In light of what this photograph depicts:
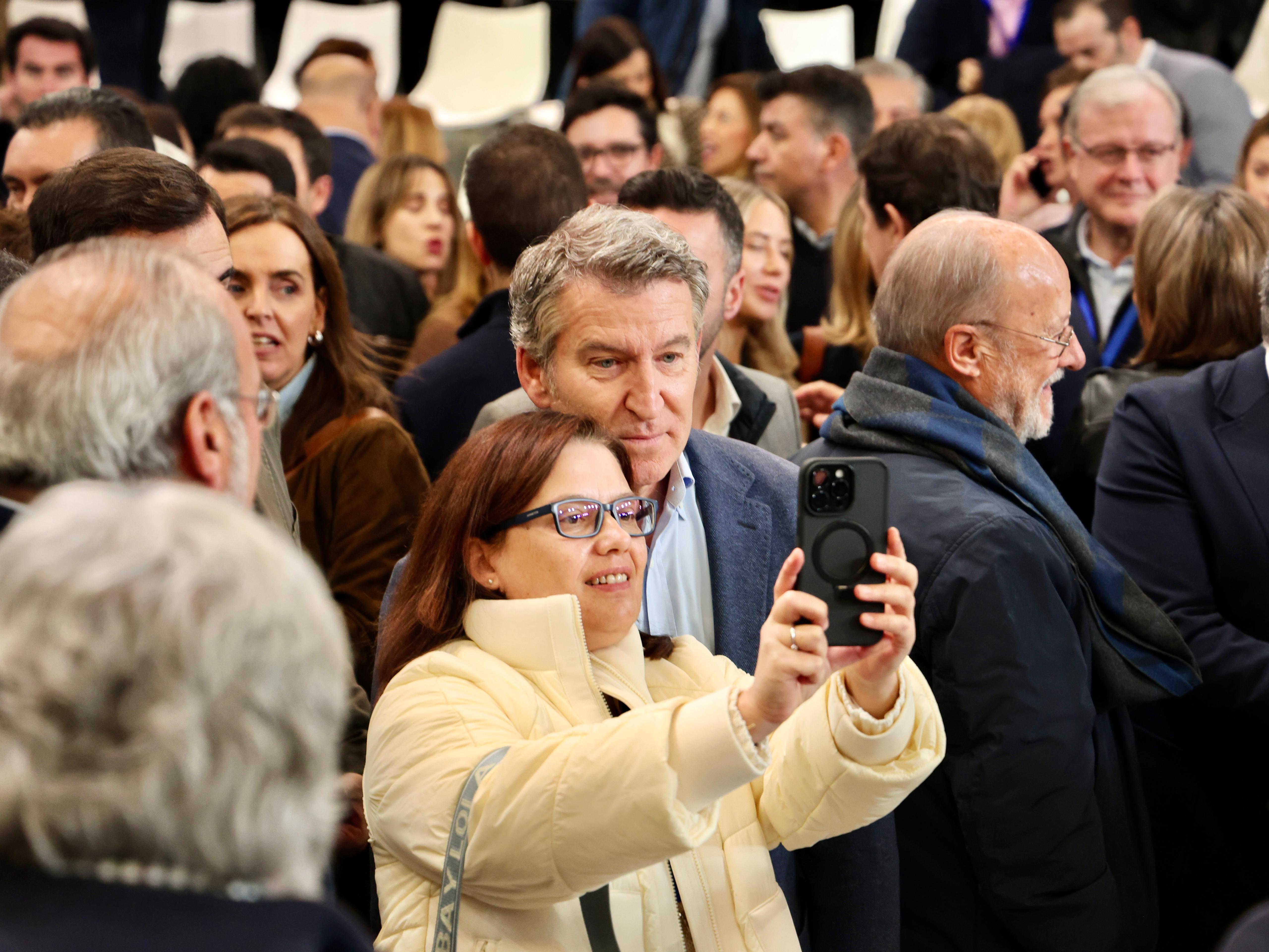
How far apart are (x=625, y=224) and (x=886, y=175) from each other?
1.79 meters

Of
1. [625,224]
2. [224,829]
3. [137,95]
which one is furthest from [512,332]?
[137,95]

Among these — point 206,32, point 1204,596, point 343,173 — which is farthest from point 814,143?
point 206,32

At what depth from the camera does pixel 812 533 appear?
5.94 ft

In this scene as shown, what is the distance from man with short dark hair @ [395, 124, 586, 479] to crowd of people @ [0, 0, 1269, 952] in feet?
0.05

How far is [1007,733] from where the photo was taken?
2385mm

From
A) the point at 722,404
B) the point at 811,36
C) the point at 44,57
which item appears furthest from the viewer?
the point at 811,36

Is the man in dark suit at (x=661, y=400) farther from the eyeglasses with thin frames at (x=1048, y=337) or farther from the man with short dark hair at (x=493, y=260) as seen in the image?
the man with short dark hair at (x=493, y=260)

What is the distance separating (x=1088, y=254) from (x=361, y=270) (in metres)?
2.39

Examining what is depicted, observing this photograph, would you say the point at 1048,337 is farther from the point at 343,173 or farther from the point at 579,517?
the point at 343,173

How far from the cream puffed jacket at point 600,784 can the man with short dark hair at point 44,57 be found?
582 centimetres

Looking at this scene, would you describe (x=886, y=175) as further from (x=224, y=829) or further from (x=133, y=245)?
(x=224, y=829)

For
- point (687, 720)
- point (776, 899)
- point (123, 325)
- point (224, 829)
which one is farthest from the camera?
point (776, 899)

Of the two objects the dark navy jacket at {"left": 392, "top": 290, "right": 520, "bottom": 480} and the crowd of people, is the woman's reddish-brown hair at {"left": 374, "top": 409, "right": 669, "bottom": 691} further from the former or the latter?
the dark navy jacket at {"left": 392, "top": 290, "right": 520, "bottom": 480}

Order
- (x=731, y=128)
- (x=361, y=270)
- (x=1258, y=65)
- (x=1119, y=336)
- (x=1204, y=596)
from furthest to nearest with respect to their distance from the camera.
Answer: (x=1258, y=65)
(x=731, y=128)
(x=361, y=270)
(x=1119, y=336)
(x=1204, y=596)
